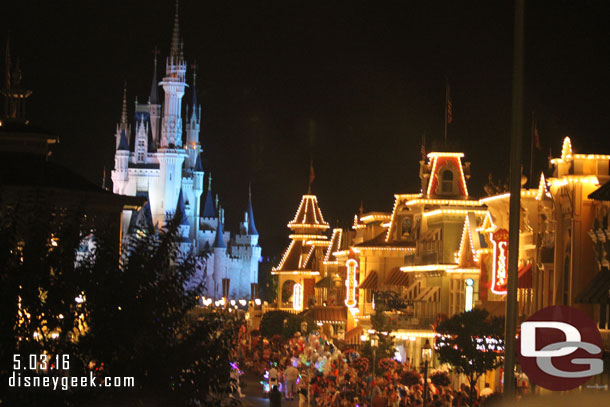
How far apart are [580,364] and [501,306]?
25085 mm

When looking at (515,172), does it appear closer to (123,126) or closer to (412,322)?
(412,322)

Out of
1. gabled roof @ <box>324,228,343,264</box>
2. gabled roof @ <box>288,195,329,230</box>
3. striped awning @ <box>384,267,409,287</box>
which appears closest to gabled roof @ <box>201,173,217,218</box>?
gabled roof @ <box>288,195,329,230</box>

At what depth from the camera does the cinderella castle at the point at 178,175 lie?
557 feet

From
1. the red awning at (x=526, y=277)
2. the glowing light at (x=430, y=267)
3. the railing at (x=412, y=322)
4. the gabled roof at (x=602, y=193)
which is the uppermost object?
the gabled roof at (x=602, y=193)

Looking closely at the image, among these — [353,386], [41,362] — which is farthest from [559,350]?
[353,386]

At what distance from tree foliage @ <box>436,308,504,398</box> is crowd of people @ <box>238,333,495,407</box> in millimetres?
825

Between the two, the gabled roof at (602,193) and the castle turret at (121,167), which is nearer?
the gabled roof at (602,193)

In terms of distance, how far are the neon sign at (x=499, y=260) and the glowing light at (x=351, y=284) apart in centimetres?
2507

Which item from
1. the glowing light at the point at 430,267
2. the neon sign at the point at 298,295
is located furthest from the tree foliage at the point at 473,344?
the neon sign at the point at 298,295

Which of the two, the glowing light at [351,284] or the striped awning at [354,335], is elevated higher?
the glowing light at [351,284]

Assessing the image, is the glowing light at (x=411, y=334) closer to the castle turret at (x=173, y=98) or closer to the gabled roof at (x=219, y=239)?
the castle turret at (x=173, y=98)

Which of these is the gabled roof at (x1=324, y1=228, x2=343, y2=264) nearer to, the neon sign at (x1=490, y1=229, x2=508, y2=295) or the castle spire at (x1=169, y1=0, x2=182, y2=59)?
the neon sign at (x1=490, y1=229, x2=508, y2=295)

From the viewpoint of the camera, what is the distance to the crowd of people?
31219mm

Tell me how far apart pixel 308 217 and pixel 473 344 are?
2340 inches
